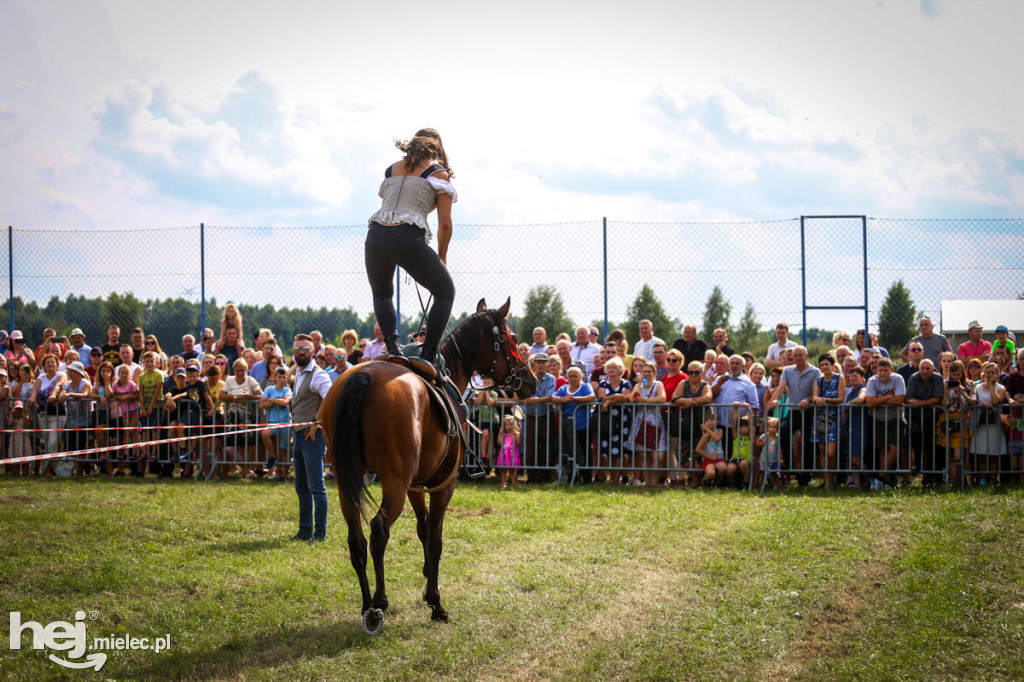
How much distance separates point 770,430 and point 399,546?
5.68 m

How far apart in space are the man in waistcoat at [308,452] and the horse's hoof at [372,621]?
3090mm

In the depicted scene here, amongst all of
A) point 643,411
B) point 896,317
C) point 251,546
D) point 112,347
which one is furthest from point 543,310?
point 251,546

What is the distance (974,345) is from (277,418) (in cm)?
1047

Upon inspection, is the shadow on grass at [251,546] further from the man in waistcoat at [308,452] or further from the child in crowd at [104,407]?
the child in crowd at [104,407]

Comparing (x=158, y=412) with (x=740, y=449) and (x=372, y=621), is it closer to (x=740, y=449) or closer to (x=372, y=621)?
(x=740, y=449)

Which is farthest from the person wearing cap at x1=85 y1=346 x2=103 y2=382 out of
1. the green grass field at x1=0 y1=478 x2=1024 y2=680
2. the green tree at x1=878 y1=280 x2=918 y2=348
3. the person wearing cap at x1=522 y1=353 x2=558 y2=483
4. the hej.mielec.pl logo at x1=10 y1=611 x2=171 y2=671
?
the green tree at x1=878 y1=280 x2=918 y2=348

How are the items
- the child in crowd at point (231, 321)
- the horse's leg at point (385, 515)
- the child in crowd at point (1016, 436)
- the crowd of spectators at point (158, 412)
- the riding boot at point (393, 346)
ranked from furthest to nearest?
the child in crowd at point (231, 321), the crowd of spectators at point (158, 412), the child in crowd at point (1016, 436), the riding boot at point (393, 346), the horse's leg at point (385, 515)

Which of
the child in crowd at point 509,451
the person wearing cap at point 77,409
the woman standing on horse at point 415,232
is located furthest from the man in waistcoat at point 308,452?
the person wearing cap at point 77,409

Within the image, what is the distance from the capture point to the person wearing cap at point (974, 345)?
1314 centimetres

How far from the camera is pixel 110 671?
5375 millimetres

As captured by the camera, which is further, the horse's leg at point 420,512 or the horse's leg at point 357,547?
the horse's leg at point 420,512

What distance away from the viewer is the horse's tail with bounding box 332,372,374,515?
19.5 ft

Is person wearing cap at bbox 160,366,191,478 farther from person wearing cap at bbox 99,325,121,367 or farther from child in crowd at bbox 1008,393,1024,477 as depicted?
child in crowd at bbox 1008,393,1024,477

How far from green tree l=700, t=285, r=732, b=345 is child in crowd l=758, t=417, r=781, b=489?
11.8 ft
